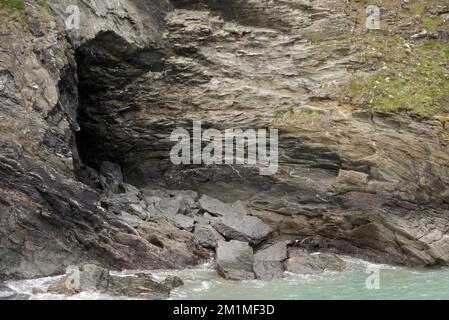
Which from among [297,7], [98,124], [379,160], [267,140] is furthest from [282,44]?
[98,124]

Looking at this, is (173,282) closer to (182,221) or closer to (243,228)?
(182,221)

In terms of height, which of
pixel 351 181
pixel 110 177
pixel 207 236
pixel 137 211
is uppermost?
pixel 110 177

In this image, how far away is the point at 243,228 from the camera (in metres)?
18.9

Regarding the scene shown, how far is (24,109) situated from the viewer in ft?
52.8

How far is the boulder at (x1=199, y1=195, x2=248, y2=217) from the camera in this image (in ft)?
66.4

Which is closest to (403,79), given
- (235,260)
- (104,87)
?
(235,260)

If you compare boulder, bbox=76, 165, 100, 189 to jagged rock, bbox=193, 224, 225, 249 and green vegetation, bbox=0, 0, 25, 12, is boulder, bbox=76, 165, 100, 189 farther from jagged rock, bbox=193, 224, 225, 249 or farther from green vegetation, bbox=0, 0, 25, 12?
green vegetation, bbox=0, 0, 25, 12

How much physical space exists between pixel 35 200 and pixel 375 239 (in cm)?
1166

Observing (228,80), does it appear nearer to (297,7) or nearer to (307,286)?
(297,7)

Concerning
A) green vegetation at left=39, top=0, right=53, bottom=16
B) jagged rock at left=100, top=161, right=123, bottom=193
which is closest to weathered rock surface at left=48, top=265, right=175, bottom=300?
jagged rock at left=100, top=161, right=123, bottom=193

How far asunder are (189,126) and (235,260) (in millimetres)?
7358

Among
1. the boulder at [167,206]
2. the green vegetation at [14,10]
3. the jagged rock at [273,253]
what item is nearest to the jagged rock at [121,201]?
the boulder at [167,206]

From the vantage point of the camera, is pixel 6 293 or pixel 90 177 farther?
pixel 90 177

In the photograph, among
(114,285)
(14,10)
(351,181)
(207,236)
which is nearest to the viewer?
(114,285)
